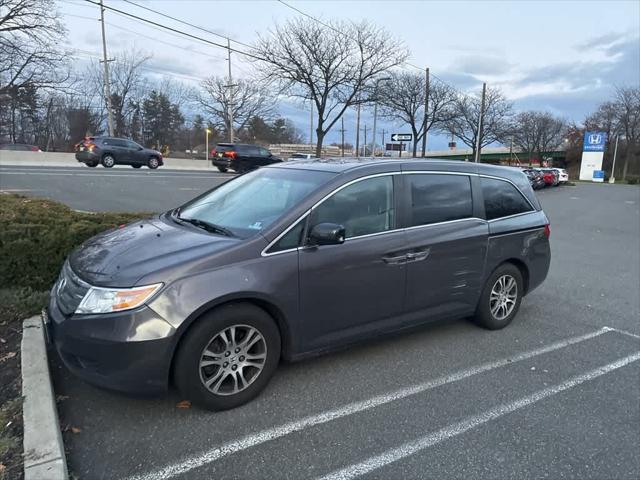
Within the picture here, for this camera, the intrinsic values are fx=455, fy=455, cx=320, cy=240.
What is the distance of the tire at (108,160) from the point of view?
23469 millimetres

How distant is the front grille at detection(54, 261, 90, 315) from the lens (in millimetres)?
2815

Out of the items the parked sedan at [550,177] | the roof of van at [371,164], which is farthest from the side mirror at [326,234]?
the parked sedan at [550,177]

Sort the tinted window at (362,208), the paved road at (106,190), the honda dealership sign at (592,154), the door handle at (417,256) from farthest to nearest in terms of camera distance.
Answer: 1. the honda dealership sign at (592,154)
2. the paved road at (106,190)
3. the door handle at (417,256)
4. the tinted window at (362,208)

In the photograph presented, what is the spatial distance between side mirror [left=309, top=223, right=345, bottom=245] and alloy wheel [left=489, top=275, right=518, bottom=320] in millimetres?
2104

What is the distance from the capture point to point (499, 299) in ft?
15.1

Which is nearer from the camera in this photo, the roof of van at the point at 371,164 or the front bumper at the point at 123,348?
the front bumper at the point at 123,348

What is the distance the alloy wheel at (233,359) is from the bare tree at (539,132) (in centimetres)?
8123

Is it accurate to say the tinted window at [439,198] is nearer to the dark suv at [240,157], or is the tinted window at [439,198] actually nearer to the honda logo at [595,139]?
the dark suv at [240,157]

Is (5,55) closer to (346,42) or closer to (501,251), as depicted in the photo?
(346,42)

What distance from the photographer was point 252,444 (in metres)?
2.70

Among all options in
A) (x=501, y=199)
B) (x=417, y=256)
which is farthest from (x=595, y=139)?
(x=417, y=256)

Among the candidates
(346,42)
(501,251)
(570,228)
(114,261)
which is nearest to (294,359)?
(114,261)

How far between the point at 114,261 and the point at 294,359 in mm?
1404

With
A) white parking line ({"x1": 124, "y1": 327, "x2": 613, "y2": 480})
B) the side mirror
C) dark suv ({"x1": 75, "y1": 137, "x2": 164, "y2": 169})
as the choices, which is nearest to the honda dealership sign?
dark suv ({"x1": 75, "y1": 137, "x2": 164, "y2": 169})
